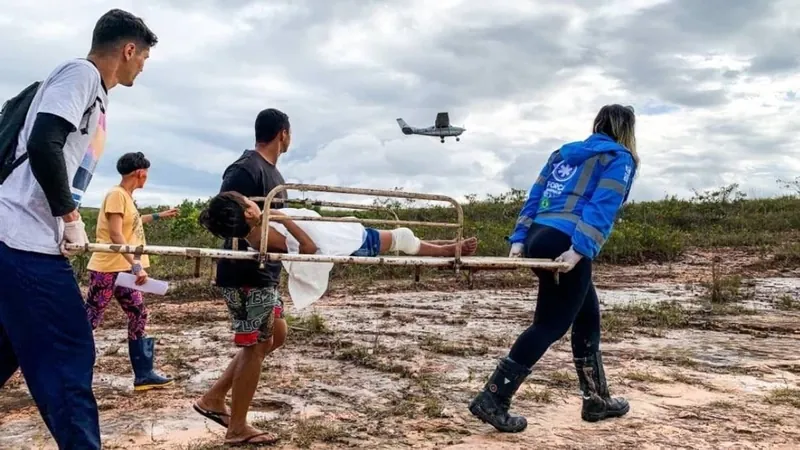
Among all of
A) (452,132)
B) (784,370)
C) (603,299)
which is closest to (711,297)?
(603,299)

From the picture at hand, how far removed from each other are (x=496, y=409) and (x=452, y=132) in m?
33.7

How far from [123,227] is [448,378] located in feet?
8.04

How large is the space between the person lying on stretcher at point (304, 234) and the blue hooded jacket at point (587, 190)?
1.76ft

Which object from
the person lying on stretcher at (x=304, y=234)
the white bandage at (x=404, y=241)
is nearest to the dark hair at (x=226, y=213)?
the person lying on stretcher at (x=304, y=234)

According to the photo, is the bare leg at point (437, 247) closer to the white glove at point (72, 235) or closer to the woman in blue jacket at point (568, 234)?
the woman in blue jacket at point (568, 234)

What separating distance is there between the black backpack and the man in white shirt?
2 cm

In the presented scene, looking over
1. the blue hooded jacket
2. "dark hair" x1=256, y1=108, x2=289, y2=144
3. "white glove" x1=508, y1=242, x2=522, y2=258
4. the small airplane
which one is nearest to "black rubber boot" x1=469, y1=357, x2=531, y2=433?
"white glove" x1=508, y1=242, x2=522, y2=258

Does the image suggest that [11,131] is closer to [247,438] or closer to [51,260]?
[51,260]

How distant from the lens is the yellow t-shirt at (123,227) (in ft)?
14.6

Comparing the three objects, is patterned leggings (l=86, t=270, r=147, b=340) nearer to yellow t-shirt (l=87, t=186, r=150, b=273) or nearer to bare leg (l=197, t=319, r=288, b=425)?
yellow t-shirt (l=87, t=186, r=150, b=273)

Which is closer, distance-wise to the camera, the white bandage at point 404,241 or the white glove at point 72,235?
the white glove at point 72,235

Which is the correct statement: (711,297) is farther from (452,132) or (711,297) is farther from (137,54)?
(452,132)

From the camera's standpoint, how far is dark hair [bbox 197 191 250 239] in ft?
10.4

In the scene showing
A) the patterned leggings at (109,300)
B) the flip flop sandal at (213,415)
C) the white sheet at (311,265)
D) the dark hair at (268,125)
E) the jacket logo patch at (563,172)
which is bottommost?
the flip flop sandal at (213,415)
